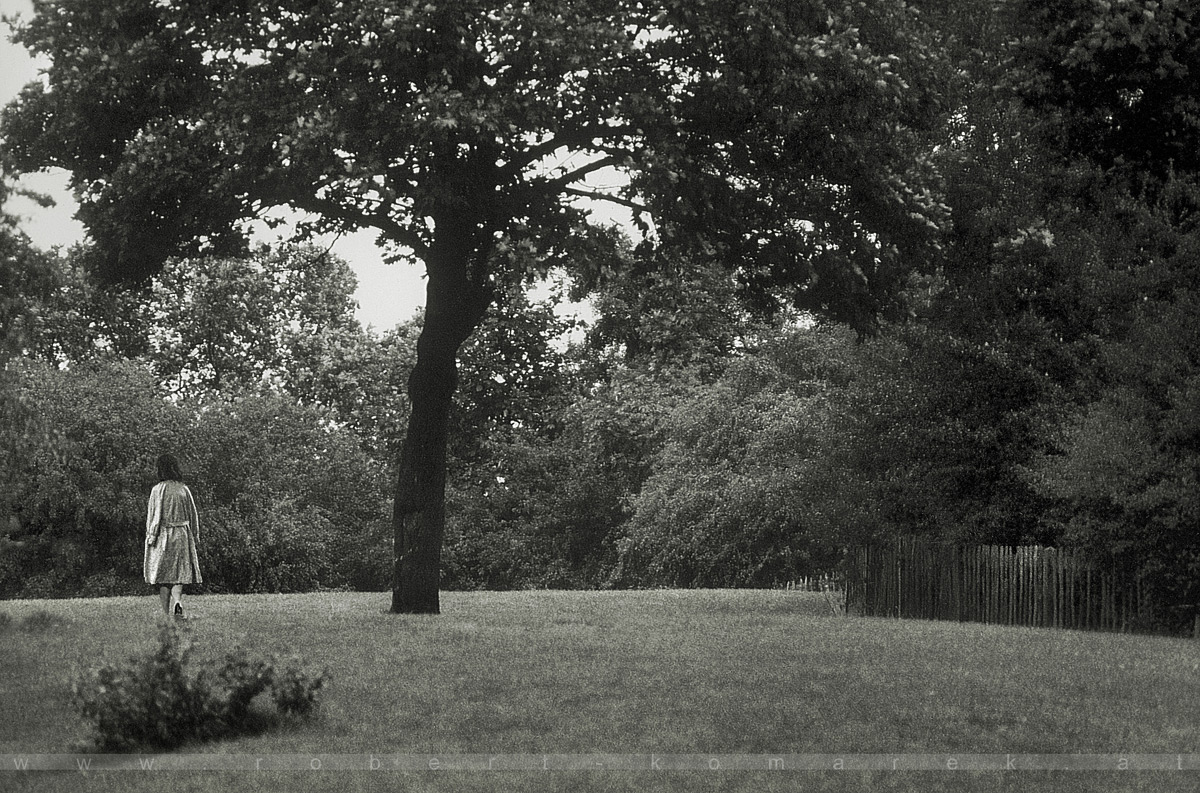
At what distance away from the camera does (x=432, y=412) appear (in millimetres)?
22469

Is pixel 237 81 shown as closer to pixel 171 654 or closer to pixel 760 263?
pixel 760 263

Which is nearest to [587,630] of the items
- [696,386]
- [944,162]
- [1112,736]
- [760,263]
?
[760,263]

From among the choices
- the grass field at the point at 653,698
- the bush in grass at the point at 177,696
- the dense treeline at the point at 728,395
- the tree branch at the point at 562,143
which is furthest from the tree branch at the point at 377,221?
the bush in grass at the point at 177,696

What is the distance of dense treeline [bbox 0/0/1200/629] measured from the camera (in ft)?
69.1

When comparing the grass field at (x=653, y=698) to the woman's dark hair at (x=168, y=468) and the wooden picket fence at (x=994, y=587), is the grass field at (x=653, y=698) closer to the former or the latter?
the woman's dark hair at (x=168, y=468)

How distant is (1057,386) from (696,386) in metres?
22.8

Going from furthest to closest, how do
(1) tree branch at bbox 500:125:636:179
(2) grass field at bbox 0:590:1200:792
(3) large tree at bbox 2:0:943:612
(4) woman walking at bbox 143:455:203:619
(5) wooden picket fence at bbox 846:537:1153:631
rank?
(5) wooden picket fence at bbox 846:537:1153:631 → (1) tree branch at bbox 500:125:636:179 → (3) large tree at bbox 2:0:943:612 → (4) woman walking at bbox 143:455:203:619 → (2) grass field at bbox 0:590:1200:792

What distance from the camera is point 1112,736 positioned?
37.5 feet

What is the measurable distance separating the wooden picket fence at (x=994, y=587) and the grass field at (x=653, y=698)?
326 centimetres

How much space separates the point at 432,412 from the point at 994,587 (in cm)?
1019

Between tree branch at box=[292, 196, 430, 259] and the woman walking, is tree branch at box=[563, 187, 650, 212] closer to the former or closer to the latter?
tree branch at box=[292, 196, 430, 259]

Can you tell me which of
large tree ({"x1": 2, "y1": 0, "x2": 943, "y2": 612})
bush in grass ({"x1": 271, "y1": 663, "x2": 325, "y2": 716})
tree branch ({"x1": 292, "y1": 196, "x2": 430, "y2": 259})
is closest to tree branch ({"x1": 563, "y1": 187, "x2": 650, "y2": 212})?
large tree ({"x1": 2, "y1": 0, "x2": 943, "y2": 612})

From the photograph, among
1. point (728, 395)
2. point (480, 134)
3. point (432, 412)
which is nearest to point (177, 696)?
point (480, 134)

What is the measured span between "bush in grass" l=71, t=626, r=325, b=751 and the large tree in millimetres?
8462
